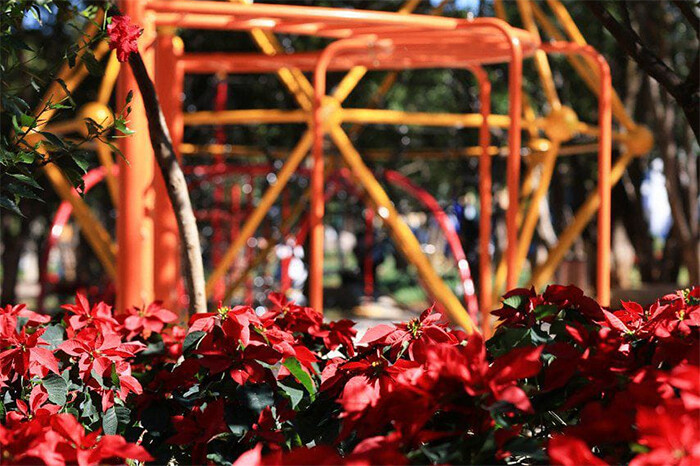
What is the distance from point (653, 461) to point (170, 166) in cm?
208

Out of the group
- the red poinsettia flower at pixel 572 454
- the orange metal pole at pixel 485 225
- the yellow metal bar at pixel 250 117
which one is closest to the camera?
the red poinsettia flower at pixel 572 454

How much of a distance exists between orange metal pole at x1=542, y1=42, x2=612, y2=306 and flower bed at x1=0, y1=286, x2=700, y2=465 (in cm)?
201

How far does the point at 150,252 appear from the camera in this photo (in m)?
4.27

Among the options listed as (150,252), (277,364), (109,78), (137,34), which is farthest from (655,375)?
(109,78)

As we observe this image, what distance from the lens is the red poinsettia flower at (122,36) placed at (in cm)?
263

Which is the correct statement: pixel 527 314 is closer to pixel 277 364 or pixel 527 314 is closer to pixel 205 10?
pixel 277 364

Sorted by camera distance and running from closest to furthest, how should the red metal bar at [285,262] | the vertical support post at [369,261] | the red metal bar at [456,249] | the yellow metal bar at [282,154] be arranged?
the red metal bar at [456,249] → the yellow metal bar at [282,154] → the red metal bar at [285,262] → the vertical support post at [369,261]

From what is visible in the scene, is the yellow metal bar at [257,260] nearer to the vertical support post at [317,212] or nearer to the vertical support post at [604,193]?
the vertical support post at [317,212]

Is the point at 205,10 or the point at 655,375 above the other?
the point at 205,10

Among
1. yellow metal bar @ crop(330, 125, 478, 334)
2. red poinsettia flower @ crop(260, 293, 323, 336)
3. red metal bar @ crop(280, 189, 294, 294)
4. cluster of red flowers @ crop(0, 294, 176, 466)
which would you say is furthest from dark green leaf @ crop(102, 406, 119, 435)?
red metal bar @ crop(280, 189, 294, 294)

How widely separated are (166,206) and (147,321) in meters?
2.09

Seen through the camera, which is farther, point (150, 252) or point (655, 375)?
point (150, 252)

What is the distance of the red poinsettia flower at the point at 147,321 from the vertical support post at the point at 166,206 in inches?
64.9

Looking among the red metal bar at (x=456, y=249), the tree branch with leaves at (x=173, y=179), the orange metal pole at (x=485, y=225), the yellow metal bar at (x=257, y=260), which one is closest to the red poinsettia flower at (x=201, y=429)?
the tree branch with leaves at (x=173, y=179)
